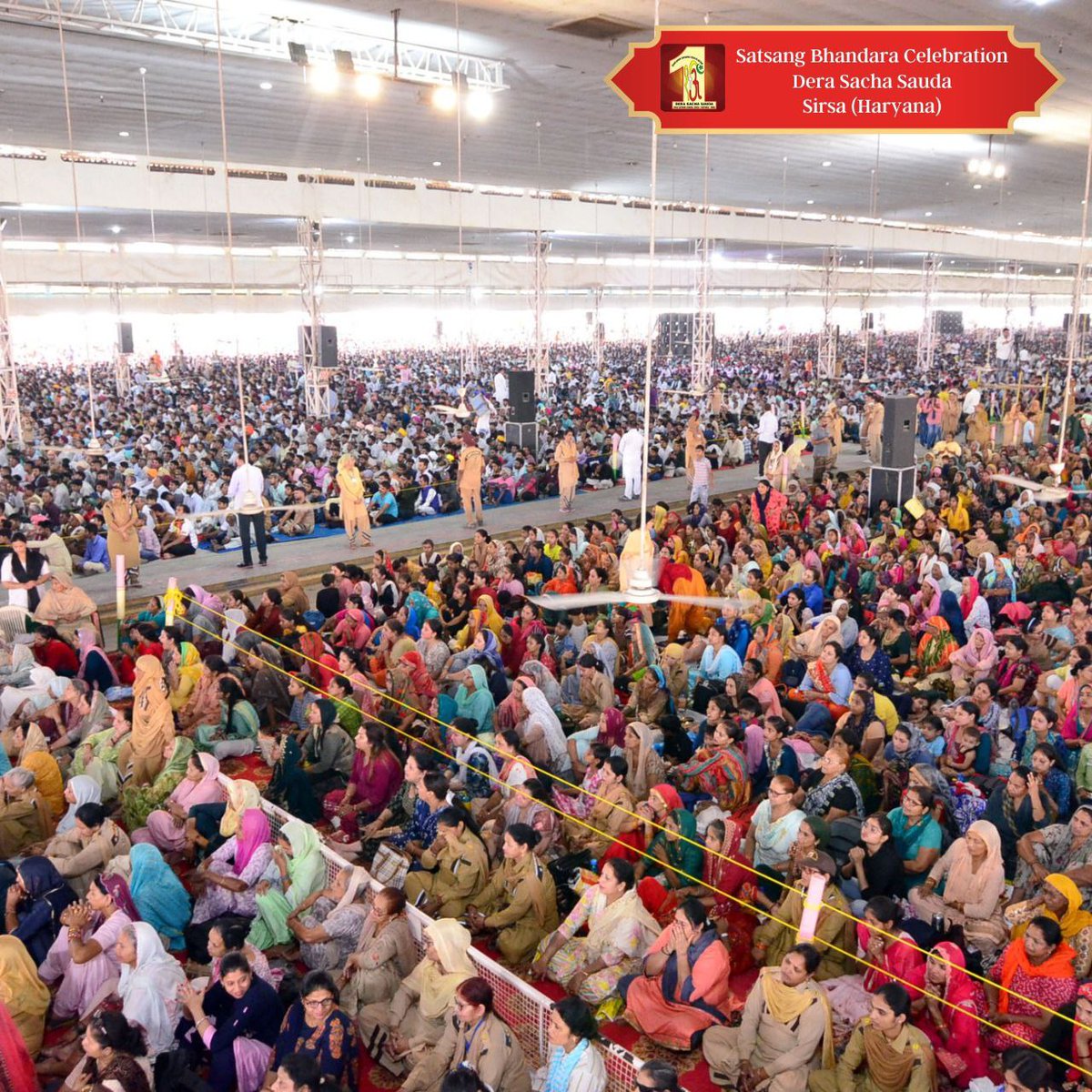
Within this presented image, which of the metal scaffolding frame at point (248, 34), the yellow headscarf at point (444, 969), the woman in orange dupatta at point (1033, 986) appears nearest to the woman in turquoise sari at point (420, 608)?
the yellow headscarf at point (444, 969)

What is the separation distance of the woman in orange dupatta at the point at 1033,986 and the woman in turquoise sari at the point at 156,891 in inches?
124

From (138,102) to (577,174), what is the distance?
7.84 meters

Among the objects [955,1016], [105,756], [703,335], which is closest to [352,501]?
[105,756]

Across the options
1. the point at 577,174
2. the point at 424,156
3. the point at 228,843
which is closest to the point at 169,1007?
the point at 228,843

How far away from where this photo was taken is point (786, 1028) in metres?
3.22

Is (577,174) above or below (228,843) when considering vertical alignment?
above

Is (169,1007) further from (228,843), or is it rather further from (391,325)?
(391,325)

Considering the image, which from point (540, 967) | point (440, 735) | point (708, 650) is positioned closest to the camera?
point (540, 967)

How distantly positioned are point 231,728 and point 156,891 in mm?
2137

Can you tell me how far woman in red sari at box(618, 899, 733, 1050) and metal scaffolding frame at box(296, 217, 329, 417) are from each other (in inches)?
553

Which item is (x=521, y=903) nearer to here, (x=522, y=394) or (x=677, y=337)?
(x=522, y=394)

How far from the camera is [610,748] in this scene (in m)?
5.23

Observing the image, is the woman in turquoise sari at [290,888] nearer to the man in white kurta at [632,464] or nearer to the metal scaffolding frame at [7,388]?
the man in white kurta at [632,464]

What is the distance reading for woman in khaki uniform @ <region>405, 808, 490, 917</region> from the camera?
420cm
